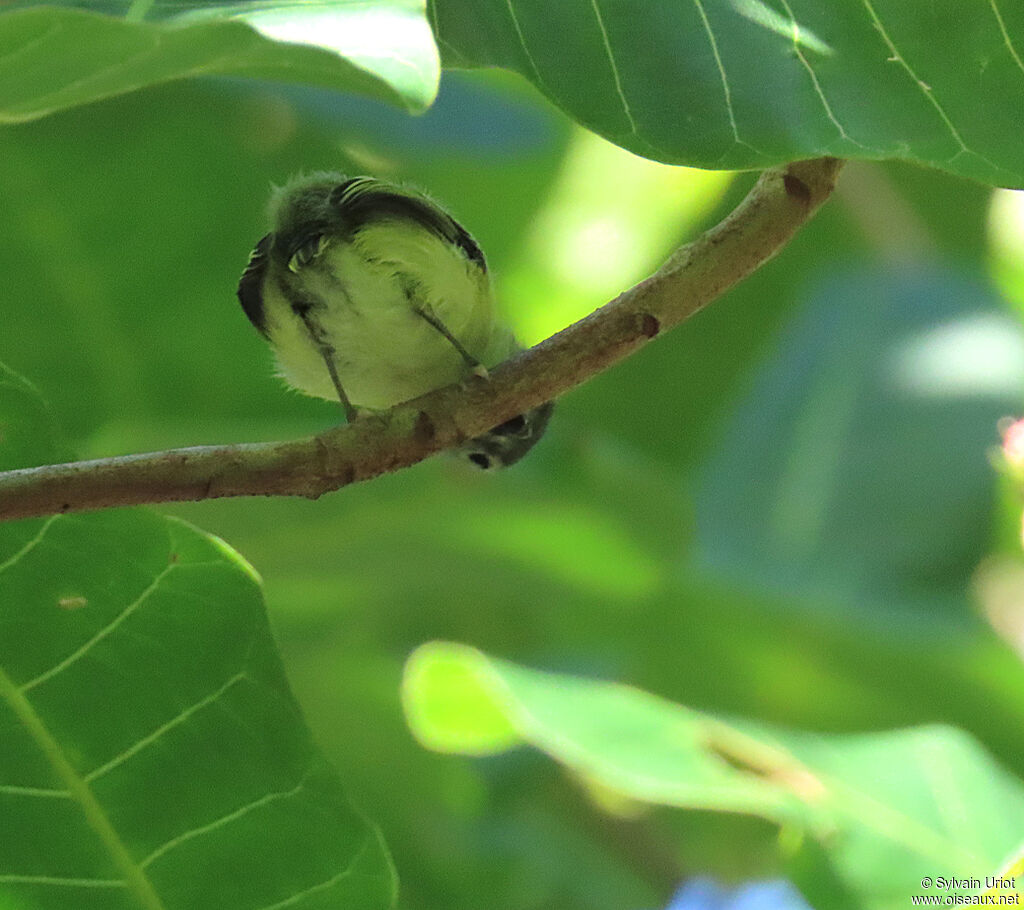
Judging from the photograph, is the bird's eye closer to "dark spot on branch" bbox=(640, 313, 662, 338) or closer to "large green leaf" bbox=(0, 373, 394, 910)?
"large green leaf" bbox=(0, 373, 394, 910)

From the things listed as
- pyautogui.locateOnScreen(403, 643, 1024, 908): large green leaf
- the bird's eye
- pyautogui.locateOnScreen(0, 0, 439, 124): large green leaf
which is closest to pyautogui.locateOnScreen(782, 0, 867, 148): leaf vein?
pyautogui.locateOnScreen(0, 0, 439, 124): large green leaf

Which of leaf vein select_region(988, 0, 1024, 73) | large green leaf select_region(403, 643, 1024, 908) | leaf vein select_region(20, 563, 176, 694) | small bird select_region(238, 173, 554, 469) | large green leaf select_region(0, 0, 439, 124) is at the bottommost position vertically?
large green leaf select_region(403, 643, 1024, 908)

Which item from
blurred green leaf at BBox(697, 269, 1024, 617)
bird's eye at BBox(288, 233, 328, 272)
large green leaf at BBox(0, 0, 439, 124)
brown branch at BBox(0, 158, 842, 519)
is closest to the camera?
large green leaf at BBox(0, 0, 439, 124)

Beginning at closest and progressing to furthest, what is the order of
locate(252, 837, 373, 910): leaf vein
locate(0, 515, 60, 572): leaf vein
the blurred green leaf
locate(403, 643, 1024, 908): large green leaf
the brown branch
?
the brown branch → locate(0, 515, 60, 572): leaf vein → locate(252, 837, 373, 910): leaf vein → locate(403, 643, 1024, 908): large green leaf → the blurred green leaf

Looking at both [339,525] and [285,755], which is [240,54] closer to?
[285,755]

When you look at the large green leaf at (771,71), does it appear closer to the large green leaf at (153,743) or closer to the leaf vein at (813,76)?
the leaf vein at (813,76)
